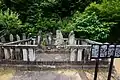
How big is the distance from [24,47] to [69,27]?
2150 mm

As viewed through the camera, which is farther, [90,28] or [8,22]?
[8,22]

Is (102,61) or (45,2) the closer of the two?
(102,61)

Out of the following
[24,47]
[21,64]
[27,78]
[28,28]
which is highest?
[28,28]

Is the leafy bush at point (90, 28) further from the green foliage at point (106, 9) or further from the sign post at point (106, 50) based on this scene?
the sign post at point (106, 50)

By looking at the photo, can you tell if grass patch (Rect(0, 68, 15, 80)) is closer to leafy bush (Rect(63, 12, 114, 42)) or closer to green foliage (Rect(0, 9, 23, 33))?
green foliage (Rect(0, 9, 23, 33))

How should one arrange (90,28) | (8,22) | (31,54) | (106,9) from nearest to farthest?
(31,54), (90,28), (8,22), (106,9)

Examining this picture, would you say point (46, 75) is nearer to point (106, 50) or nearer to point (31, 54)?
point (31, 54)

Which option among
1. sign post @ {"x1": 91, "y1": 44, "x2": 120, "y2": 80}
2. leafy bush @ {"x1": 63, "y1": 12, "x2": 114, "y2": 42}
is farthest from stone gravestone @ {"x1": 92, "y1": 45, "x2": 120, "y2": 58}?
leafy bush @ {"x1": 63, "y1": 12, "x2": 114, "y2": 42}

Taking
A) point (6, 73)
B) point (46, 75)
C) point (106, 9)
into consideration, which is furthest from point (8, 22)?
point (106, 9)

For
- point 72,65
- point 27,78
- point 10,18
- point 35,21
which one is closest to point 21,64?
point 27,78

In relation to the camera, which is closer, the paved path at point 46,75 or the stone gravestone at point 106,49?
the stone gravestone at point 106,49

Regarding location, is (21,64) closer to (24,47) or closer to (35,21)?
(24,47)

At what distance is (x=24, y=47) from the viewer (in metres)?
4.97

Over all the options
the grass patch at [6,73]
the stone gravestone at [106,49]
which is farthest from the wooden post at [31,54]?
the stone gravestone at [106,49]
